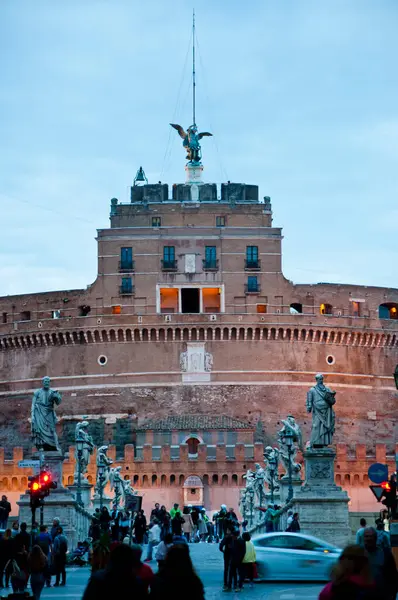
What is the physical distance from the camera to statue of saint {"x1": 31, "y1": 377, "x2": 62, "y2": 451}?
97.7 ft

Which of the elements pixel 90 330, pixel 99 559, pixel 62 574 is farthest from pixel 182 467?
pixel 99 559

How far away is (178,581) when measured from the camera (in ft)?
32.8

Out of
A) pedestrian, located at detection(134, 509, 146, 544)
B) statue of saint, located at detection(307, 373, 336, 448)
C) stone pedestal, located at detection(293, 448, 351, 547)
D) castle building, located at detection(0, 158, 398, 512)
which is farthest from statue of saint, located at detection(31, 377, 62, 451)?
castle building, located at detection(0, 158, 398, 512)

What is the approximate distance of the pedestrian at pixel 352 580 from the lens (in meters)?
9.94

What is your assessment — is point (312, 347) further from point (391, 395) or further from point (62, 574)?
point (62, 574)

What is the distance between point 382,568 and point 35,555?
789cm

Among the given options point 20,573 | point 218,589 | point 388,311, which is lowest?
point 218,589

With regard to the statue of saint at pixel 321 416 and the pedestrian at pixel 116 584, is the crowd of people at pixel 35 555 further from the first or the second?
the pedestrian at pixel 116 584

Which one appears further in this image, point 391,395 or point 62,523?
point 391,395

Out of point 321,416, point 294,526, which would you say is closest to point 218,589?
point 294,526

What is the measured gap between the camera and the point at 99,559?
17422 millimetres

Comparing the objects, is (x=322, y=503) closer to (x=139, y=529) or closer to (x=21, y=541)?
(x=21, y=541)

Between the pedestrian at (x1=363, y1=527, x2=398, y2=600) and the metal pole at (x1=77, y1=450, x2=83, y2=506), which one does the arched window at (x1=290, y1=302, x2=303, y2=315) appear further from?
the pedestrian at (x1=363, y1=527, x2=398, y2=600)

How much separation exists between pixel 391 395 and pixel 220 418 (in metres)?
11.7
